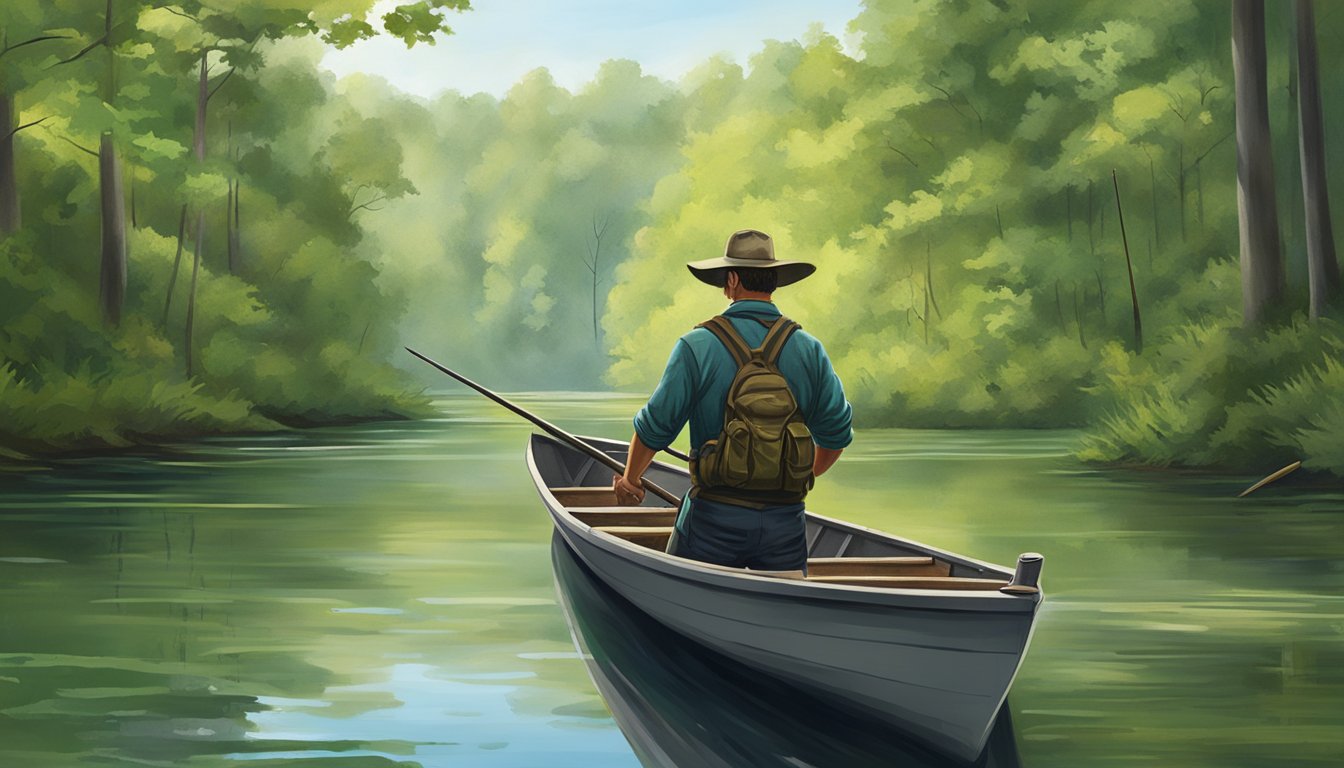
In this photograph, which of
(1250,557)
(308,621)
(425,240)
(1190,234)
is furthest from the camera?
(425,240)

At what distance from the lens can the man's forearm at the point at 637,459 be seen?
7223 mm

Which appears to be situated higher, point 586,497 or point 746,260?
point 746,260

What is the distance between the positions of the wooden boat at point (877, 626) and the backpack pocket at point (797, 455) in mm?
390

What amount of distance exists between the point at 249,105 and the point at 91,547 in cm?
2117

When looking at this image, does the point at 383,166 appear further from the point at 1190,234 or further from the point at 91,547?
the point at 91,547

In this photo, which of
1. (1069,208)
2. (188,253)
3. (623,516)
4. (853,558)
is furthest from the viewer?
(1069,208)

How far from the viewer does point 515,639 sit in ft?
28.7

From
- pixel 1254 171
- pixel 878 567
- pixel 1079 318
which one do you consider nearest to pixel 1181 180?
pixel 1079 318

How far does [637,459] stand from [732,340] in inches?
33.4

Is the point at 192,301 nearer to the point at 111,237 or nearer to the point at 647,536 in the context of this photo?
the point at 111,237

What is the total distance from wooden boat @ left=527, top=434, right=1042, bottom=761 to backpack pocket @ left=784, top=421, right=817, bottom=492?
1.28 ft

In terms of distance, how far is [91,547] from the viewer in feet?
42.0

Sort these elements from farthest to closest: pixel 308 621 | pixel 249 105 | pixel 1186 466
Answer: pixel 249 105 → pixel 1186 466 → pixel 308 621

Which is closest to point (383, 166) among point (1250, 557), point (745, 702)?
point (1250, 557)
